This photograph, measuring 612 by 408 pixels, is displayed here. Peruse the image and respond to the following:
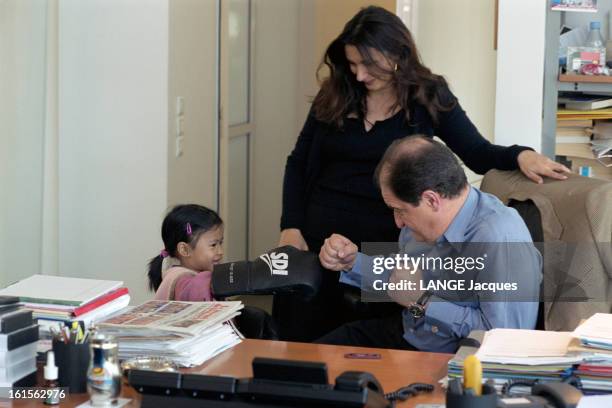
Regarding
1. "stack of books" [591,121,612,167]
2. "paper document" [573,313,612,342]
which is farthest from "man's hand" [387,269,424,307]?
"stack of books" [591,121,612,167]

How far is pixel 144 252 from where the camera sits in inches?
165

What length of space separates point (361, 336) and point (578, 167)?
4.65 feet

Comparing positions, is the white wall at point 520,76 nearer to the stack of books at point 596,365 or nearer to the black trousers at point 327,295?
the black trousers at point 327,295

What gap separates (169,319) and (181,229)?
937 mm

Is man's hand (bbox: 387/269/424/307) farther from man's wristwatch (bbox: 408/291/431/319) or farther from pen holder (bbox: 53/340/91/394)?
pen holder (bbox: 53/340/91/394)

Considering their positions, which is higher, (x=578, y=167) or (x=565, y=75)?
(x=565, y=75)

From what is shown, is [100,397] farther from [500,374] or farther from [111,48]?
[111,48]

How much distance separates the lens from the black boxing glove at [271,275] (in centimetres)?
283

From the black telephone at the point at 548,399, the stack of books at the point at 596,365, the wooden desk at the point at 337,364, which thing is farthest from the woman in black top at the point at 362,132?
the black telephone at the point at 548,399

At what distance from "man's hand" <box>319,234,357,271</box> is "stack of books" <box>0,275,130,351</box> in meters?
0.83

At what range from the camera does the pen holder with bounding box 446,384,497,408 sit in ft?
4.79

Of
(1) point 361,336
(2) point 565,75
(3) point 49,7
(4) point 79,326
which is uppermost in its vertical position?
(3) point 49,7

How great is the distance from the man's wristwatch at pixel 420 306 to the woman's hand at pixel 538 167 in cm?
60

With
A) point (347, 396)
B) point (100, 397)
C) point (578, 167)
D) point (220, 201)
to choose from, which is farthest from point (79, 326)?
point (220, 201)
